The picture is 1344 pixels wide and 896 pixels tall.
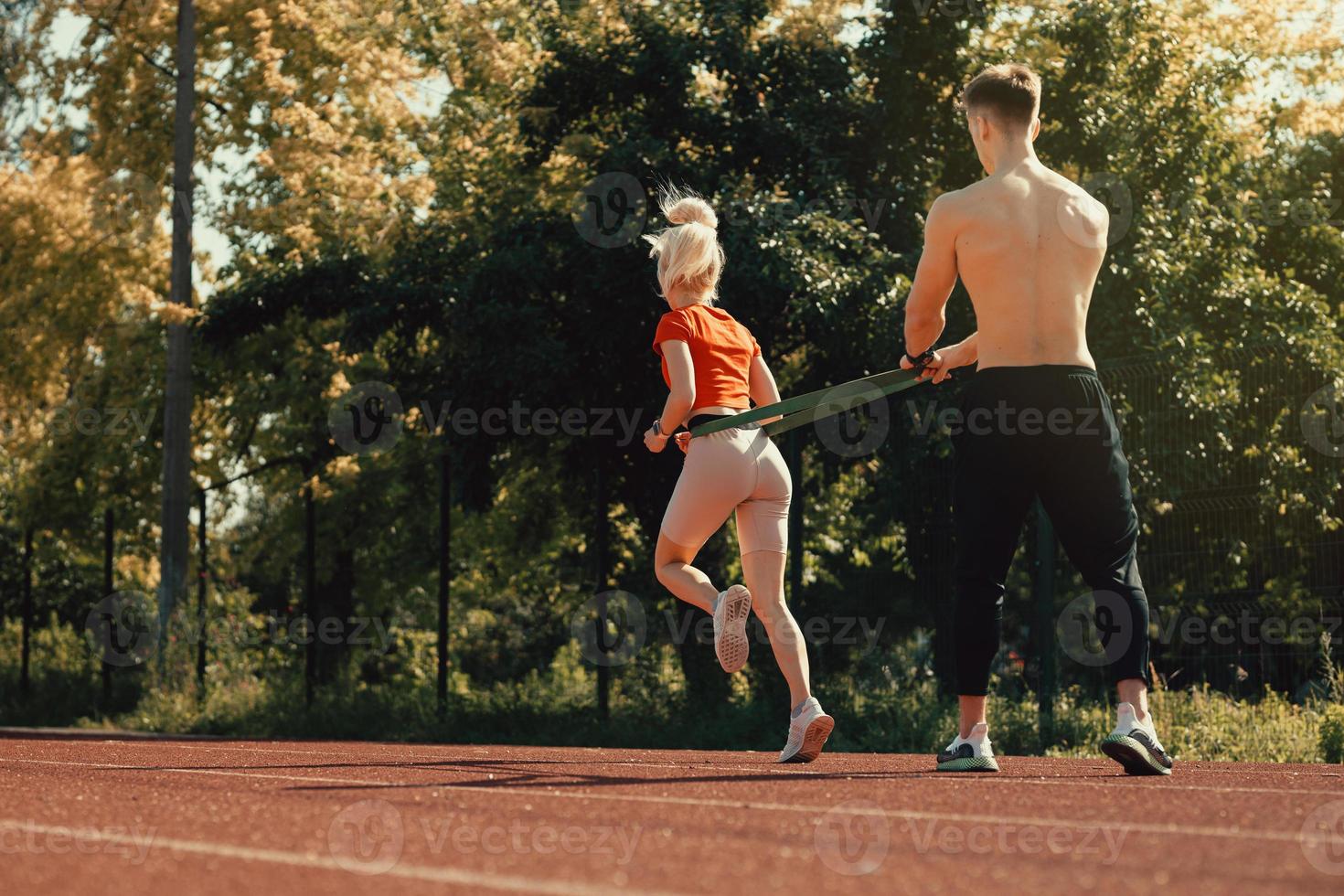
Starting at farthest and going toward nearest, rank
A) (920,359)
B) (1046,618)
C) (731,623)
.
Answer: (1046,618), (731,623), (920,359)

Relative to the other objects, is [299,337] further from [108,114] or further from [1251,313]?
[1251,313]

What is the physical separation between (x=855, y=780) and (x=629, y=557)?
11139mm

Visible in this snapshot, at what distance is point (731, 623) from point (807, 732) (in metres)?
0.57

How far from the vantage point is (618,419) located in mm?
15266

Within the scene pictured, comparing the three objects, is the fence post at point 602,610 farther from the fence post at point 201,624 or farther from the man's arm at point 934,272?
the man's arm at point 934,272

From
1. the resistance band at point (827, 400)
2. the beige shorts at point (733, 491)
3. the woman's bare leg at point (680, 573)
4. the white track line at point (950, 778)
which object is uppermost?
the resistance band at point (827, 400)

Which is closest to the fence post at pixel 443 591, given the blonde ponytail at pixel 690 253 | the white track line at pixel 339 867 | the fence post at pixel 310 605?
the fence post at pixel 310 605

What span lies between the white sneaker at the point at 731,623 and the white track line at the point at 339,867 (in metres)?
2.73

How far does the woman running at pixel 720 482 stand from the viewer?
20.9ft

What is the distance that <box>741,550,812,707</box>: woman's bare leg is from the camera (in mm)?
6434

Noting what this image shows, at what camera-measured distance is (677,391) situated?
6359 mm

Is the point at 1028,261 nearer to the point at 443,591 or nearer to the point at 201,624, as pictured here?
the point at 443,591

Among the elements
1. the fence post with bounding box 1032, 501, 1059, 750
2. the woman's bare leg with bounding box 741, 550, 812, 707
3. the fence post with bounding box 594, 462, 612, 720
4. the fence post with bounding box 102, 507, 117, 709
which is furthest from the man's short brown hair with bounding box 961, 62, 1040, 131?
the fence post with bounding box 102, 507, 117, 709

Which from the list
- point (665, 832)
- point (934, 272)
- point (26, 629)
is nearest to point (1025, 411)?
point (934, 272)
